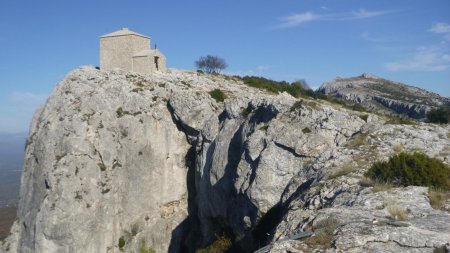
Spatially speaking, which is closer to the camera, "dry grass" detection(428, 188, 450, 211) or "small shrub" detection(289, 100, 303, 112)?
"dry grass" detection(428, 188, 450, 211)

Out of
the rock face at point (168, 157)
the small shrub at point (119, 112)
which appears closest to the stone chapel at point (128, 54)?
the rock face at point (168, 157)

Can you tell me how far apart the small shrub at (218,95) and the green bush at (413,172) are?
815 inches

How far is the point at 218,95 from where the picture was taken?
34906 millimetres

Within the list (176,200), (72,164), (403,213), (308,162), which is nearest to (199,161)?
(176,200)

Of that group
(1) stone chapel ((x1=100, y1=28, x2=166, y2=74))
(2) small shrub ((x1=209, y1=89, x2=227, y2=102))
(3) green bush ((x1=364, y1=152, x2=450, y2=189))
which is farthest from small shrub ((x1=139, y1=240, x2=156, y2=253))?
(3) green bush ((x1=364, y1=152, x2=450, y2=189))

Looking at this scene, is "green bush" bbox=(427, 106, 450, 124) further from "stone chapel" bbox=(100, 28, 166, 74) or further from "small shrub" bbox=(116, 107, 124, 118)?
"small shrub" bbox=(116, 107, 124, 118)

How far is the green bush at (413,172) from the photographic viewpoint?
539 inches

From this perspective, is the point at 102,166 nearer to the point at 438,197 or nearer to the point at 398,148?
the point at 398,148

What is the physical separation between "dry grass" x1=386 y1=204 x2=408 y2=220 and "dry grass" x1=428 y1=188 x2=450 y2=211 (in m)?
1.30

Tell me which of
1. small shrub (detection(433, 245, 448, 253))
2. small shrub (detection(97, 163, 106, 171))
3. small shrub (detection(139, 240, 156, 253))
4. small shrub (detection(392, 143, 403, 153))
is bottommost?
Answer: small shrub (detection(139, 240, 156, 253))

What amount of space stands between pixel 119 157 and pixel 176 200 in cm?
603

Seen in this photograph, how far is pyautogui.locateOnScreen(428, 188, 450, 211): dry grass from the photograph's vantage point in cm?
A: 1175

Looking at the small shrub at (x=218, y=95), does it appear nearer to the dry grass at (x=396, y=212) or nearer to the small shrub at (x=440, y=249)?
the dry grass at (x=396, y=212)

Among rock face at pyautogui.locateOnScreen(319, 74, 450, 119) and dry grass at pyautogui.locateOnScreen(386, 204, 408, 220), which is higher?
rock face at pyautogui.locateOnScreen(319, 74, 450, 119)
